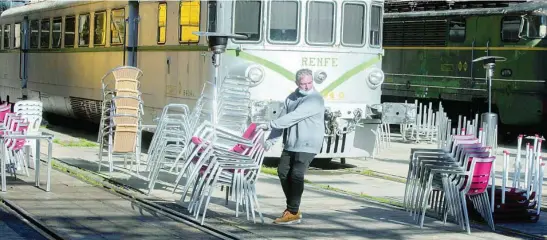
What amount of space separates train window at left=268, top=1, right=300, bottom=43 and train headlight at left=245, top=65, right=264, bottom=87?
1.95ft

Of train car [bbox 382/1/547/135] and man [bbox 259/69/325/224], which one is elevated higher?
train car [bbox 382/1/547/135]

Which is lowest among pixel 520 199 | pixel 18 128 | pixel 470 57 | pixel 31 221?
pixel 31 221

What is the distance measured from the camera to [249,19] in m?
17.7

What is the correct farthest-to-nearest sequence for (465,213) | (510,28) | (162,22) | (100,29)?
(510,28) → (100,29) → (162,22) → (465,213)

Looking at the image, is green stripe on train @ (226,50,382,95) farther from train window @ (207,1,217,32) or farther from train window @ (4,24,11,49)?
train window @ (4,24,11,49)

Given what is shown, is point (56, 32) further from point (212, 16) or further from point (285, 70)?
point (285, 70)

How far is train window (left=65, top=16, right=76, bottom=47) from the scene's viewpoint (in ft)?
81.9

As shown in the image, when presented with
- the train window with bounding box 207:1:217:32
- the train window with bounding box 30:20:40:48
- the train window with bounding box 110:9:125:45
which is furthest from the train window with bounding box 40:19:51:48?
the train window with bounding box 207:1:217:32

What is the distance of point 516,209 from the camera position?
1226 cm

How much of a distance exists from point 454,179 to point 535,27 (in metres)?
13.6

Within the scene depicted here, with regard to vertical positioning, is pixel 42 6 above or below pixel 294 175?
above

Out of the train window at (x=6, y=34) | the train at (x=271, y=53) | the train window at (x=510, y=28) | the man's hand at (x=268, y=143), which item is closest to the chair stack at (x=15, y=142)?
the train at (x=271, y=53)

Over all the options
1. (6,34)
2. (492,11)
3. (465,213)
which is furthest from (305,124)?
(6,34)

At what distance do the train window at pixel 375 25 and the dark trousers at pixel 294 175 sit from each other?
7373 millimetres
